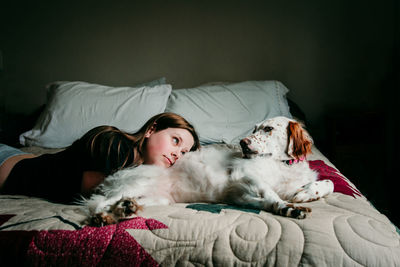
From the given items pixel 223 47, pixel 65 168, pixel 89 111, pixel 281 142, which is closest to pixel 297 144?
pixel 281 142

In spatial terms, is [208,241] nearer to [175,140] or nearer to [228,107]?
[175,140]

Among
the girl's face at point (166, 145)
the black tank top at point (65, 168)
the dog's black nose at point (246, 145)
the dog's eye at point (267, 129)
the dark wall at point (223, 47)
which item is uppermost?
the dark wall at point (223, 47)

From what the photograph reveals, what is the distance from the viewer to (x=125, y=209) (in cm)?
91

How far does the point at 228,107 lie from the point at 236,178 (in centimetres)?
99

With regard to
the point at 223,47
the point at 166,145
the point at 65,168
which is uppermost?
the point at 223,47

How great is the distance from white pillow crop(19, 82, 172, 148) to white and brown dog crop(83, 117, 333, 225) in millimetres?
792

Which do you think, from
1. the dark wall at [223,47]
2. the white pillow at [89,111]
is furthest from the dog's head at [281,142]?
the dark wall at [223,47]

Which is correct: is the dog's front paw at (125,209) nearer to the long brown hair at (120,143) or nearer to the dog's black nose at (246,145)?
the long brown hair at (120,143)

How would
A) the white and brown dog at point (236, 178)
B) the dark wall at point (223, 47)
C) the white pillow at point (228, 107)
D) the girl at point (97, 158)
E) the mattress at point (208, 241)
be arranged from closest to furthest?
the mattress at point (208, 241)
the white and brown dog at point (236, 178)
the girl at point (97, 158)
the white pillow at point (228, 107)
the dark wall at point (223, 47)

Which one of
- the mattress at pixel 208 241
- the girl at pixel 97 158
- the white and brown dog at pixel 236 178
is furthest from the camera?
the girl at pixel 97 158

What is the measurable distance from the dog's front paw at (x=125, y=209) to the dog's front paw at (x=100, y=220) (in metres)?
0.03

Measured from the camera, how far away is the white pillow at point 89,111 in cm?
185

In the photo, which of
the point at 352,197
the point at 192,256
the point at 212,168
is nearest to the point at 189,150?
the point at 212,168

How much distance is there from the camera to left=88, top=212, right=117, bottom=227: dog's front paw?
85 centimetres
